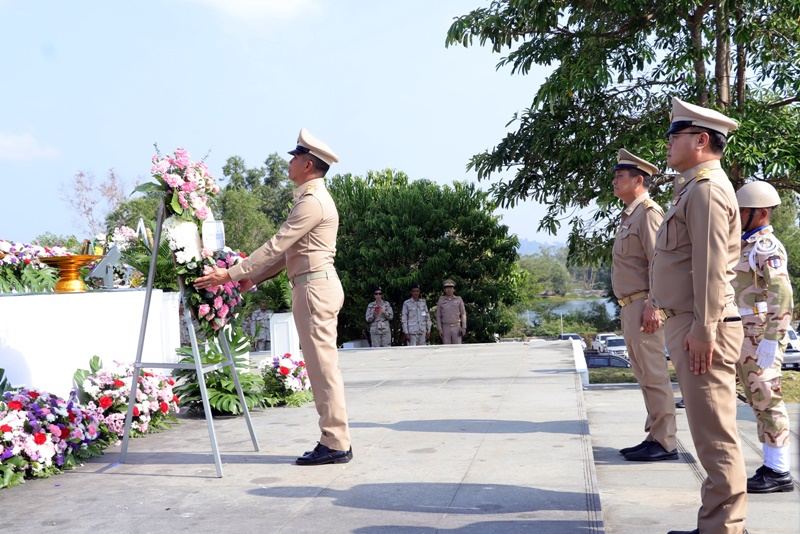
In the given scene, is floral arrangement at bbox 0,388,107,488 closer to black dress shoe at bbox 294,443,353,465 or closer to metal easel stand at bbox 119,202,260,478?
metal easel stand at bbox 119,202,260,478

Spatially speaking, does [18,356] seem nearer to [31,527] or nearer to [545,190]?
[31,527]

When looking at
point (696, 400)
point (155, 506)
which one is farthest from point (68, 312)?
point (696, 400)

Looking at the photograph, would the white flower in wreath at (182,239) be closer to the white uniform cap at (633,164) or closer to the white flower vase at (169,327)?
the white uniform cap at (633,164)

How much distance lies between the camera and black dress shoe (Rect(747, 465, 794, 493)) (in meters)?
4.89

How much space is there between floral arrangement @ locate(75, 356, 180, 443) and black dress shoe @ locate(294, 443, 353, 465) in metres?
1.57

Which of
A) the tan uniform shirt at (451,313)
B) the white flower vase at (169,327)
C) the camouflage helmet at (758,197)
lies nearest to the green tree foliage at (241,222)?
the tan uniform shirt at (451,313)

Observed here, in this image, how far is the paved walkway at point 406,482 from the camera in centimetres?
421

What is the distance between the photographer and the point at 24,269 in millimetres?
9398

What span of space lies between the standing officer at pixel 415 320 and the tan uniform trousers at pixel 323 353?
48.9 feet

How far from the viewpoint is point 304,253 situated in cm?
559

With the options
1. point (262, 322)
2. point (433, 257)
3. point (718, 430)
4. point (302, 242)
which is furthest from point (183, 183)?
point (433, 257)

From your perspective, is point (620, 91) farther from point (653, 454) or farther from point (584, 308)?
point (584, 308)

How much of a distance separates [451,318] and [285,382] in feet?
37.3

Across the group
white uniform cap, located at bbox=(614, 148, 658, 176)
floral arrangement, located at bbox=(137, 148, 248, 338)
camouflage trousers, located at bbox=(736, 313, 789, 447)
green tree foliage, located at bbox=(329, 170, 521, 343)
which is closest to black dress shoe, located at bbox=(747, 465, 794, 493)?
camouflage trousers, located at bbox=(736, 313, 789, 447)
